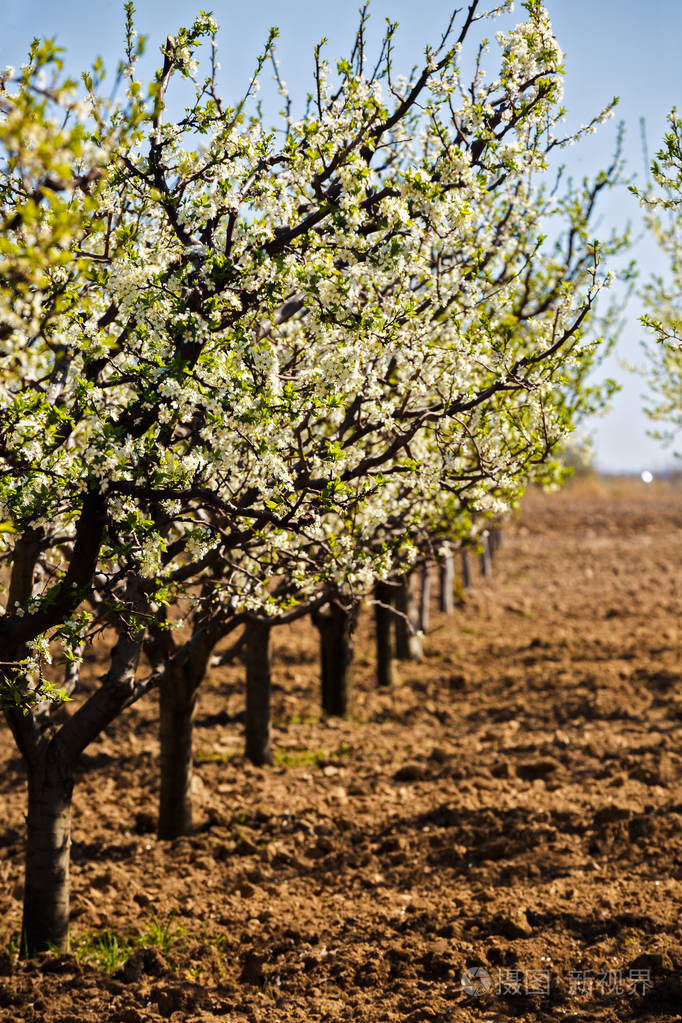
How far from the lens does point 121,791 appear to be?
38.6 ft

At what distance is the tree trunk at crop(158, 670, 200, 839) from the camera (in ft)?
31.6

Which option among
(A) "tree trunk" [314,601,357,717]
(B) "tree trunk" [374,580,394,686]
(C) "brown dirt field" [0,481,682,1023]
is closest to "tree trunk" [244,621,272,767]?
(C) "brown dirt field" [0,481,682,1023]

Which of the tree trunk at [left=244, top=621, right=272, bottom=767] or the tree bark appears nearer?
the tree bark

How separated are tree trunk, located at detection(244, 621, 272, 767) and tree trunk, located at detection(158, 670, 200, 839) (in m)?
2.61

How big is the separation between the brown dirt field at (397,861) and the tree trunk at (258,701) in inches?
15.8

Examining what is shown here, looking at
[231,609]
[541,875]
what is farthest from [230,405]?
[541,875]

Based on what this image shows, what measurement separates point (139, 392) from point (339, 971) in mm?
4800

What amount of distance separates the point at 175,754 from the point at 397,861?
263 cm

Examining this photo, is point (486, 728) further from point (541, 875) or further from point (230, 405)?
point (230, 405)

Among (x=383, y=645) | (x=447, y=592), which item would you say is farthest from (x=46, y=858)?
(x=447, y=592)

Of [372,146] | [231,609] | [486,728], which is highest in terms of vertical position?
[372,146]

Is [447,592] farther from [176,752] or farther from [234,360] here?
[234,360]

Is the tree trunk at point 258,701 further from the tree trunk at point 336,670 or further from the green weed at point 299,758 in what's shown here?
the tree trunk at point 336,670

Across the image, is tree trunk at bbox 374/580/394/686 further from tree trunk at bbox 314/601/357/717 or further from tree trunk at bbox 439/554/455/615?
tree trunk at bbox 439/554/455/615
